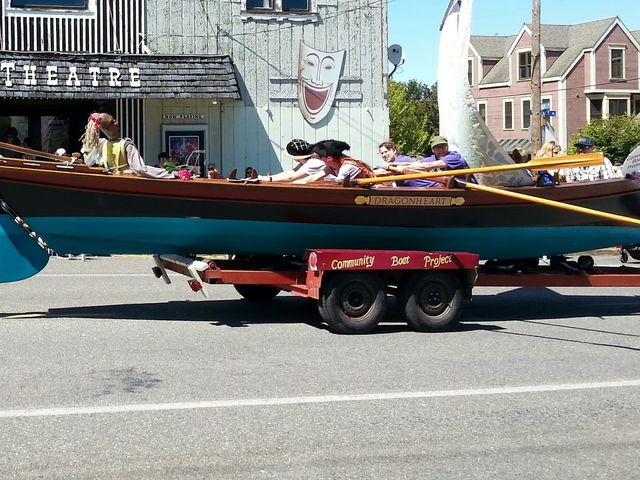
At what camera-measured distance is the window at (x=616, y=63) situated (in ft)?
186

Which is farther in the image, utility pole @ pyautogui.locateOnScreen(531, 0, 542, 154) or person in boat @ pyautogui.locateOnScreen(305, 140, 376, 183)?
utility pole @ pyautogui.locateOnScreen(531, 0, 542, 154)

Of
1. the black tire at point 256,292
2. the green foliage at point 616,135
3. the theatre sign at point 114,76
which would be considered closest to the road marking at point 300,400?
the black tire at point 256,292

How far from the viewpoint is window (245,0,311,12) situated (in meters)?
19.5

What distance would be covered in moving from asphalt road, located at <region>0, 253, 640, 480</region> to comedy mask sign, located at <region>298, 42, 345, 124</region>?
10152 mm

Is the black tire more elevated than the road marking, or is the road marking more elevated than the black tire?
the black tire

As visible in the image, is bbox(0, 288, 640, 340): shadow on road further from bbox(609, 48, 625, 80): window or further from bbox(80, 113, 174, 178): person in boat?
bbox(609, 48, 625, 80): window

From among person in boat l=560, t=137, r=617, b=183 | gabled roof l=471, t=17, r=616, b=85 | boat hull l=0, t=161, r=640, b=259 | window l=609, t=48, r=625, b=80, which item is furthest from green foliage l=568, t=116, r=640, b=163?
boat hull l=0, t=161, r=640, b=259

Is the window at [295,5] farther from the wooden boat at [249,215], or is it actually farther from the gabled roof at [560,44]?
the gabled roof at [560,44]

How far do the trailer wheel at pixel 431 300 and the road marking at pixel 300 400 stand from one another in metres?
2.14

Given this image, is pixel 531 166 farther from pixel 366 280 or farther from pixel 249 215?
pixel 249 215

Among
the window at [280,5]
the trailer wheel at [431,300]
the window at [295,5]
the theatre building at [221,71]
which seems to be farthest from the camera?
the window at [295,5]

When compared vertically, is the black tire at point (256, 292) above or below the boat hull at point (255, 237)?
below

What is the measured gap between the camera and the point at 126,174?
8.67 metres

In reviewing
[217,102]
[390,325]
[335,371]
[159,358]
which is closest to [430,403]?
[335,371]
